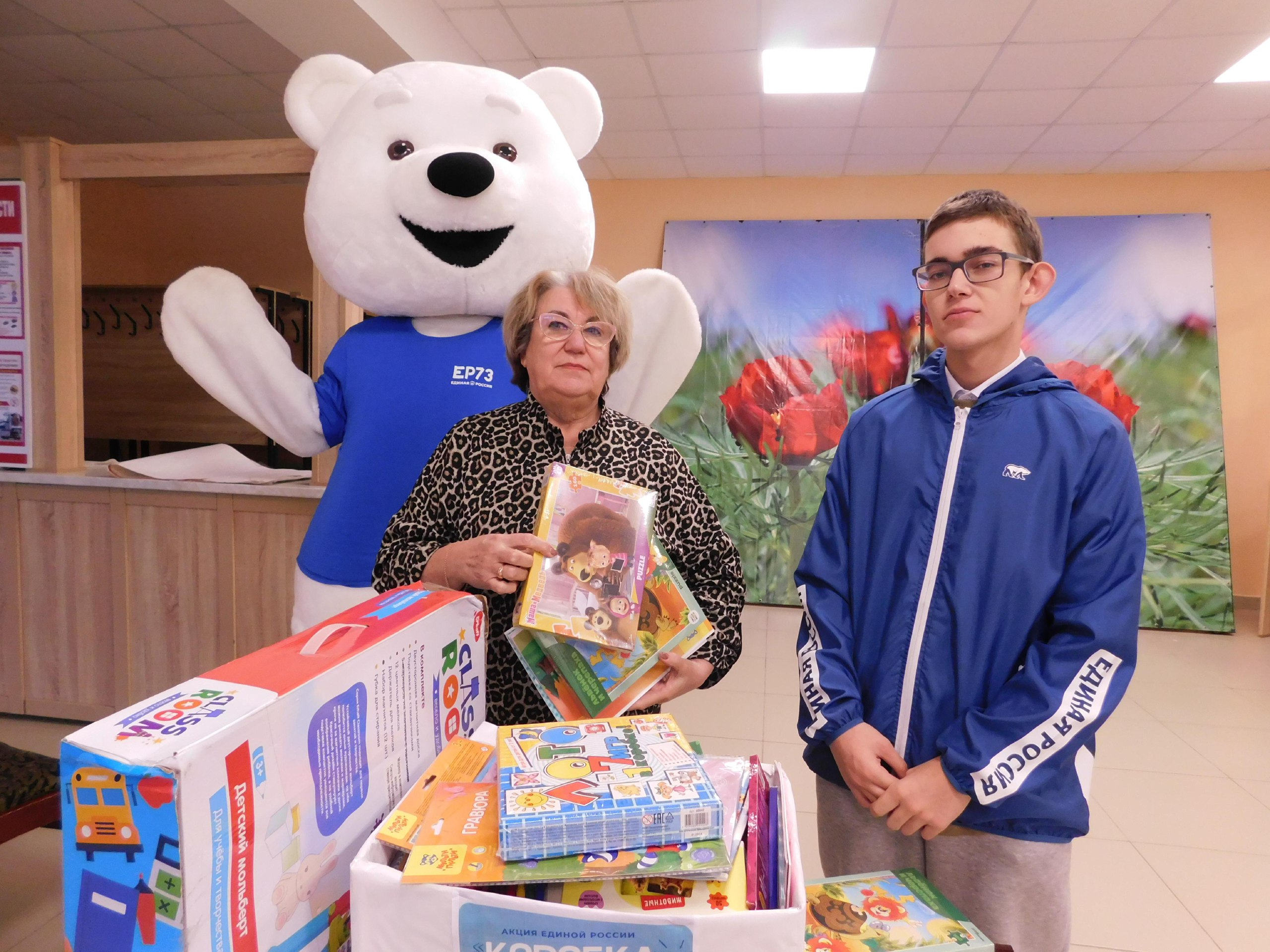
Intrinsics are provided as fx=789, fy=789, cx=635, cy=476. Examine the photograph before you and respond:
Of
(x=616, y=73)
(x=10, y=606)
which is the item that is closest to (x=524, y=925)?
(x=10, y=606)

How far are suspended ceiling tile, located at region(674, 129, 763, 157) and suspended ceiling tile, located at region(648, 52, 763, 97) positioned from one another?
546 millimetres

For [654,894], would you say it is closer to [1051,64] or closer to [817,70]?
[817,70]

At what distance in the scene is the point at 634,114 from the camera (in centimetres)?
426

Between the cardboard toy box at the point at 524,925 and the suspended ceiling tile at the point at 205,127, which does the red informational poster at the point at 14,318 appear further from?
the cardboard toy box at the point at 524,925

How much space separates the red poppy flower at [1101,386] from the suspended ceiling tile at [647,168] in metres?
2.66

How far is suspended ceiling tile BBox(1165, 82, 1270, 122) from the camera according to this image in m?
3.79

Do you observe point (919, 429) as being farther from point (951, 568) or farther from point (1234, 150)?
point (1234, 150)

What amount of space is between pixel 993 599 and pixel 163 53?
4.22 meters

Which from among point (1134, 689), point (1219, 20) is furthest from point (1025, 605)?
point (1219, 20)

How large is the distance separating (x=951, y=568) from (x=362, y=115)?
1.49 metres

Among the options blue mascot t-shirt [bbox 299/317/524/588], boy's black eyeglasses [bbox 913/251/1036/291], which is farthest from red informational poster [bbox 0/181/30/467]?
boy's black eyeglasses [bbox 913/251/1036/291]

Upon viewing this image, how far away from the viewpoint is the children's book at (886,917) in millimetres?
733

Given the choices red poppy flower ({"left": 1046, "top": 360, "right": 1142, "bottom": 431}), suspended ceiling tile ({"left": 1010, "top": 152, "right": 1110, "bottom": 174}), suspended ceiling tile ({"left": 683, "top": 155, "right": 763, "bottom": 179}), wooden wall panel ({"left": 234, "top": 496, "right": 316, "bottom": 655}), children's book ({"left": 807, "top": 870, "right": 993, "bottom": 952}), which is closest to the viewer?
children's book ({"left": 807, "top": 870, "right": 993, "bottom": 952})

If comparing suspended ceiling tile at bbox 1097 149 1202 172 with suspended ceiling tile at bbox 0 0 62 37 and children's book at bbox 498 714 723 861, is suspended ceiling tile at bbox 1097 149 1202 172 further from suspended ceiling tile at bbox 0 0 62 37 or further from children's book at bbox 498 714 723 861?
suspended ceiling tile at bbox 0 0 62 37
